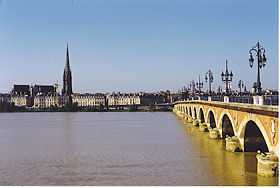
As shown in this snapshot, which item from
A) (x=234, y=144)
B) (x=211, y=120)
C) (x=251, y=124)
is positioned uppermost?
(x=251, y=124)

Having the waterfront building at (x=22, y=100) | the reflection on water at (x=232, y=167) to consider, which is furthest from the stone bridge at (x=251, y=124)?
the waterfront building at (x=22, y=100)

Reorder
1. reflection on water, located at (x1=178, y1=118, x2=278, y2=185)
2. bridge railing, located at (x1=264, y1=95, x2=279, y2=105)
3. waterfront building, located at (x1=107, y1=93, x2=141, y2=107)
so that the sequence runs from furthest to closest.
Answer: waterfront building, located at (x1=107, y1=93, x2=141, y2=107), reflection on water, located at (x1=178, y1=118, x2=278, y2=185), bridge railing, located at (x1=264, y1=95, x2=279, y2=105)

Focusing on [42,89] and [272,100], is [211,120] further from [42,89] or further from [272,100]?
[42,89]

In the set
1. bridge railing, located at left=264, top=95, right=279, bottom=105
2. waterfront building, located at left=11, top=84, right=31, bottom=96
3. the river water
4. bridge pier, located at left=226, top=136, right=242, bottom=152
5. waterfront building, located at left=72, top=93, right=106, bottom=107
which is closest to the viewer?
bridge railing, located at left=264, top=95, right=279, bottom=105

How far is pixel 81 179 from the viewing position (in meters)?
11.8

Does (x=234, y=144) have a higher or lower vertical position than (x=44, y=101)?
lower

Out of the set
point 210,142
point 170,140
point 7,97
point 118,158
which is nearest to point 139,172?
point 118,158

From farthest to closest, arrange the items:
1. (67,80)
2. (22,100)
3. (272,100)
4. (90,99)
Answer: (90,99) → (22,100) → (67,80) → (272,100)

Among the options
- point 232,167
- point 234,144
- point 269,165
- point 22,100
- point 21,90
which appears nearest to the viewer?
point 269,165

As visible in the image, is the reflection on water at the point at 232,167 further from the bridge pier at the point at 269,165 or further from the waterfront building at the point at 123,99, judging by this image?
the waterfront building at the point at 123,99

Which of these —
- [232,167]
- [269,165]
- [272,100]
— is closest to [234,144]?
[232,167]

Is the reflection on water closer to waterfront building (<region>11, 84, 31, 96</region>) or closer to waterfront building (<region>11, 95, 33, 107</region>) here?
waterfront building (<region>11, 95, 33, 107</region>)

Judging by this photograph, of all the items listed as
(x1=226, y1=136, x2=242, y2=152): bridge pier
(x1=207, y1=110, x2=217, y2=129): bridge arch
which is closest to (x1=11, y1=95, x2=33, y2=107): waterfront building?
(x1=207, y1=110, x2=217, y2=129): bridge arch

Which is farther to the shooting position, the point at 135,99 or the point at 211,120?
the point at 135,99
